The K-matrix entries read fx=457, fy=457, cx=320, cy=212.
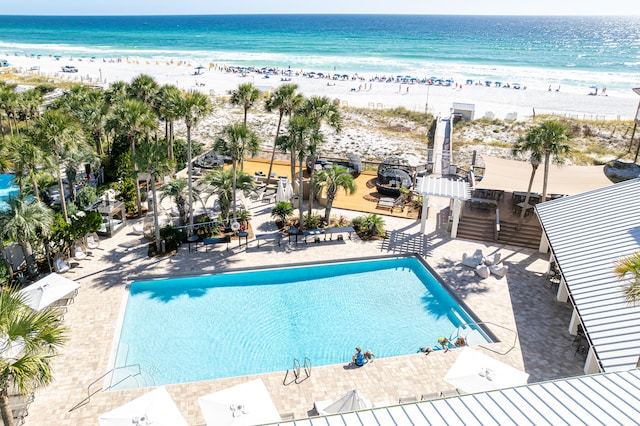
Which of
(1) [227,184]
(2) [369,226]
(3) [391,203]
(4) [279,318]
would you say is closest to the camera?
(4) [279,318]

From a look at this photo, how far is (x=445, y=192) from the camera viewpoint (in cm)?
2488

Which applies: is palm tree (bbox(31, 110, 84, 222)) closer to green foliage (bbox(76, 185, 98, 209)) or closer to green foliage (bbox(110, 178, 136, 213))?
green foliage (bbox(110, 178, 136, 213))

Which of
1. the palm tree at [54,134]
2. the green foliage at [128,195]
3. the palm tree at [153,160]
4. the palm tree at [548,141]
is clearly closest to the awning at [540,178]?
the palm tree at [548,141]

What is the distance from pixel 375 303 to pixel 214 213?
11.8 m

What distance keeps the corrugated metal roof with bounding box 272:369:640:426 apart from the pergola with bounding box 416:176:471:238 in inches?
629

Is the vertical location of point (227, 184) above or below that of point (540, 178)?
below

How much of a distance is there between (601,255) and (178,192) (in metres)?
19.4

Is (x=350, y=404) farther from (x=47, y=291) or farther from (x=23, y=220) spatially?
(x=23, y=220)

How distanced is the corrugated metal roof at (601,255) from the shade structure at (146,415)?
38.9 feet

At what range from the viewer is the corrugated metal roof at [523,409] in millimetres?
8344

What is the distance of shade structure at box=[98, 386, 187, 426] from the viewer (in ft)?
39.1

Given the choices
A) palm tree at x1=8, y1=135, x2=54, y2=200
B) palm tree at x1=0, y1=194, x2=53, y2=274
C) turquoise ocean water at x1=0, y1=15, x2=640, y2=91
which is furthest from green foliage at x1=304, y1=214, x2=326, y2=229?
turquoise ocean water at x1=0, y1=15, x2=640, y2=91

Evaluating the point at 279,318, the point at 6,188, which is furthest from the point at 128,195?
the point at 279,318

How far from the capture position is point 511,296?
2028 cm
